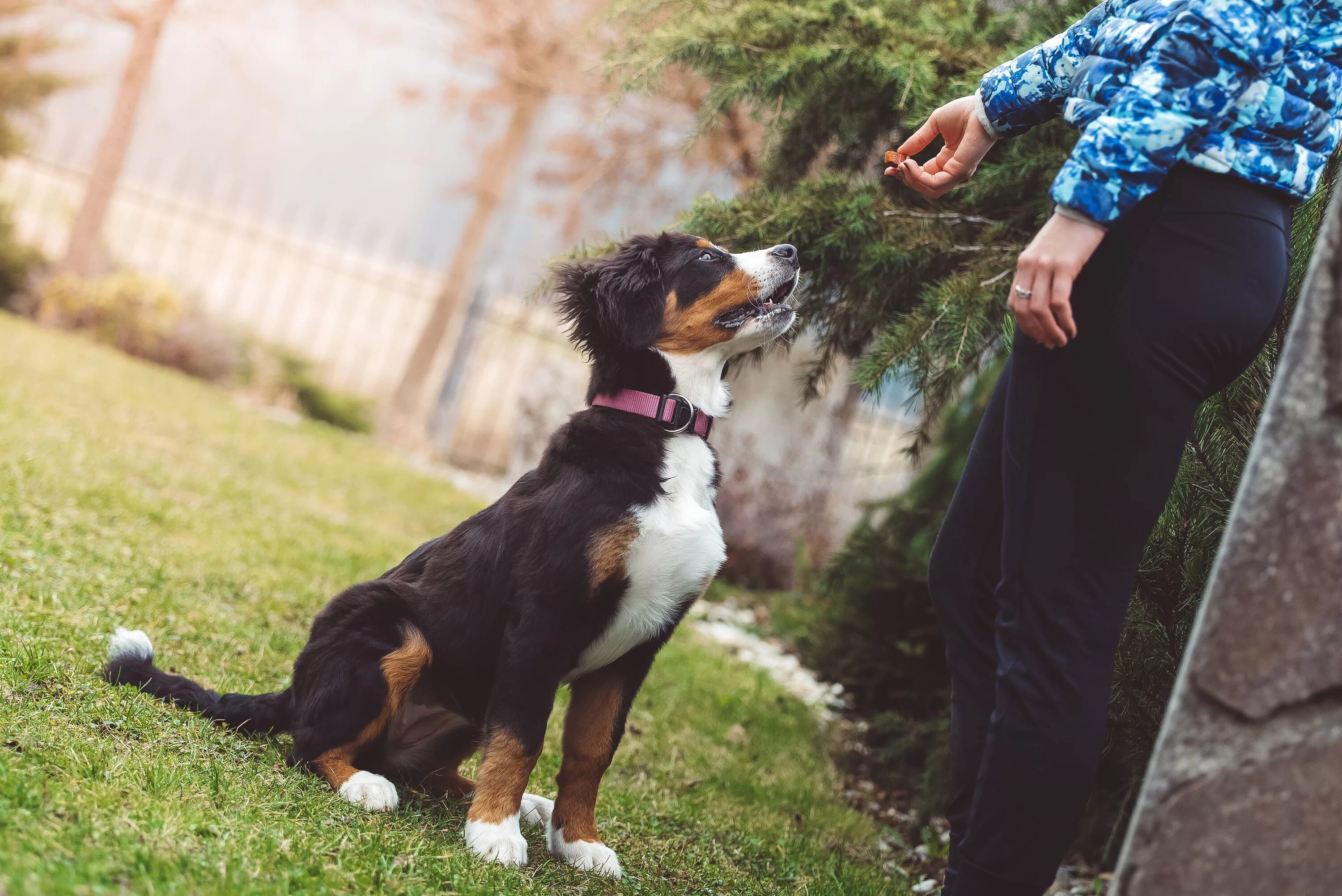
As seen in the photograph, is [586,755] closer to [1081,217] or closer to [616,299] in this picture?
[616,299]

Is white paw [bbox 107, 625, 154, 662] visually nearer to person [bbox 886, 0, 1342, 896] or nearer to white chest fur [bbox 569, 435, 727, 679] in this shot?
white chest fur [bbox 569, 435, 727, 679]

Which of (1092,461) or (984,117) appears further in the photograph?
(984,117)

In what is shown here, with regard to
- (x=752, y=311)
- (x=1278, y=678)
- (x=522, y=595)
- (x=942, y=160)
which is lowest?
(x=522, y=595)

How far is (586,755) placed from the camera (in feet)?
8.30

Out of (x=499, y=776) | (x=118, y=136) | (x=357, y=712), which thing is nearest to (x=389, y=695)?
(x=357, y=712)

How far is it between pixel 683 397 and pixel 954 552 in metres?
0.84

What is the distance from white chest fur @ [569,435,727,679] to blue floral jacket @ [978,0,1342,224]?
112cm

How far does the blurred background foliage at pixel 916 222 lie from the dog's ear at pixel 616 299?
63 cm

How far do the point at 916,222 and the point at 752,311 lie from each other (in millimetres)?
725

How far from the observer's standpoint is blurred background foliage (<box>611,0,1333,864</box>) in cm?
248

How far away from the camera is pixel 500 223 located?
502 inches

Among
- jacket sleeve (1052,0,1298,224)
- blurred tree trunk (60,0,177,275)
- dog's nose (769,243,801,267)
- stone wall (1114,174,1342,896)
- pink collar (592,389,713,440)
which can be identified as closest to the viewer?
stone wall (1114,174,1342,896)

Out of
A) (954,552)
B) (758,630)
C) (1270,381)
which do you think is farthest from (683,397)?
(758,630)

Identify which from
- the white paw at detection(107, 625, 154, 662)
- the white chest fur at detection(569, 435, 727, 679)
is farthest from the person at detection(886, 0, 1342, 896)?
the white paw at detection(107, 625, 154, 662)
